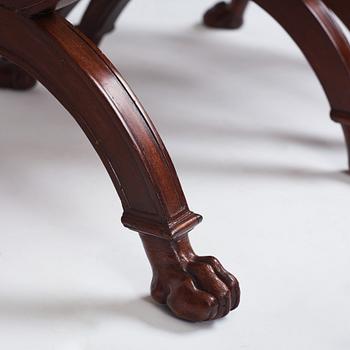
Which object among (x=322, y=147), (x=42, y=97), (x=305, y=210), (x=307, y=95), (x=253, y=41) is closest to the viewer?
(x=305, y=210)

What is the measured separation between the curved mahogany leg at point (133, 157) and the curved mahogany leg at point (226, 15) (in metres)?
1.10

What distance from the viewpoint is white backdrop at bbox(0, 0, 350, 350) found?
1.04 metres

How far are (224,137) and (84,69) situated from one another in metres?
0.55

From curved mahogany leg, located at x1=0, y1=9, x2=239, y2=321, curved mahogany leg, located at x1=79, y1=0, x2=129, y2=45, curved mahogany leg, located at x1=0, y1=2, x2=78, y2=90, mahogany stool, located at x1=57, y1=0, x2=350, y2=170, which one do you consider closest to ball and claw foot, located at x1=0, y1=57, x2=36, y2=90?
curved mahogany leg, located at x1=0, y1=2, x2=78, y2=90

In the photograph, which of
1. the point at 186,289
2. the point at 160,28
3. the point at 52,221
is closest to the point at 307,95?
the point at 160,28

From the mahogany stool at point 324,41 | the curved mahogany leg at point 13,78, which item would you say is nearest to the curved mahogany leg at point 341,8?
the mahogany stool at point 324,41

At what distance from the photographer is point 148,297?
3.60 ft

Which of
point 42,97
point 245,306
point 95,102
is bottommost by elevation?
point 245,306

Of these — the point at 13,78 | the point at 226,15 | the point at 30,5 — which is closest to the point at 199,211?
the point at 30,5

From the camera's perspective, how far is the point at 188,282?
3.42ft

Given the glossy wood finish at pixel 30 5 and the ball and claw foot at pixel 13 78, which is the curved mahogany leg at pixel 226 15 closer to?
the ball and claw foot at pixel 13 78

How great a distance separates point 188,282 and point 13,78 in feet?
2.50

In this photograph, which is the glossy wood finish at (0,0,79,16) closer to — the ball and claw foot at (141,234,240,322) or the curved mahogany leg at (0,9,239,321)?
the curved mahogany leg at (0,9,239,321)

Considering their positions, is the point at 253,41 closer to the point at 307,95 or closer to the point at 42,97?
the point at 307,95
